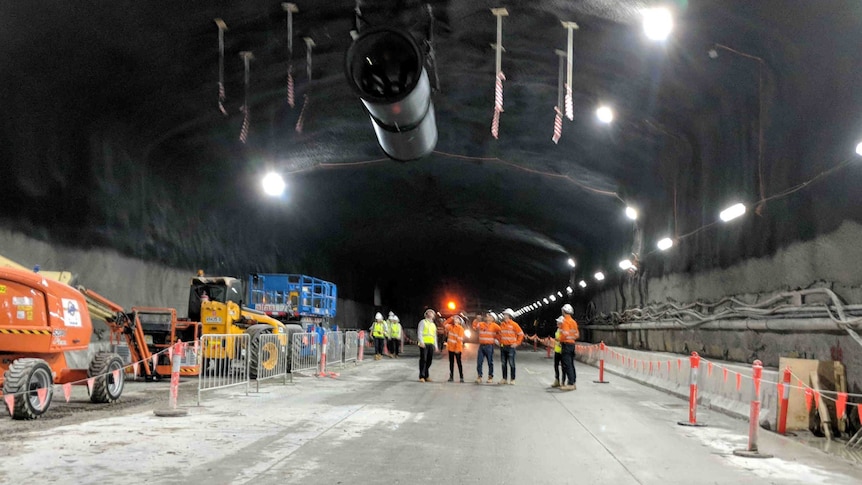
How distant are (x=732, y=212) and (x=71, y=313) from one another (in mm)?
11065

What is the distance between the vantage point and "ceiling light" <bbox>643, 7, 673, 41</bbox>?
1004 centimetres

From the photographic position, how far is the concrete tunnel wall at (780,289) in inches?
348

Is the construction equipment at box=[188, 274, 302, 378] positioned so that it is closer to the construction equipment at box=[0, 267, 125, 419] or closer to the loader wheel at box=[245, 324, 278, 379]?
the loader wheel at box=[245, 324, 278, 379]

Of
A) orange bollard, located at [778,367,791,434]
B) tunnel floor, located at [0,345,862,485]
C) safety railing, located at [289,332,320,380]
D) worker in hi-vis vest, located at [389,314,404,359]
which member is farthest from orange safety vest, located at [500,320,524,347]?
worker in hi-vis vest, located at [389,314,404,359]

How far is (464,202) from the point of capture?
86.8ft

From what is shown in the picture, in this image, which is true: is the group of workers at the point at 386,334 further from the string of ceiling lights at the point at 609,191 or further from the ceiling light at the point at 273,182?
the ceiling light at the point at 273,182

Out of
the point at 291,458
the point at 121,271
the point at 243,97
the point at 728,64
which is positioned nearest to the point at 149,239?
the point at 121,271

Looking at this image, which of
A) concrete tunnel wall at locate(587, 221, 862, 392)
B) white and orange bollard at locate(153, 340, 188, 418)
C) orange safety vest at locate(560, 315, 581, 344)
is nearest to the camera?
concrete tunnel wall at locate(587, 221, 862, 392)

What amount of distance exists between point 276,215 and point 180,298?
19.5 ft

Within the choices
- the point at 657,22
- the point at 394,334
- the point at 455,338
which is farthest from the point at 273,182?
the point at 394,334

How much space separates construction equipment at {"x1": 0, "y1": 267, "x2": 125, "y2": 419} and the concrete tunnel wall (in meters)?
10.7

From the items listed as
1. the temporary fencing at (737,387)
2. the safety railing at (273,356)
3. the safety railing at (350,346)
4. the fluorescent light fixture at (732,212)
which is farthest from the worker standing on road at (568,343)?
the safety railing at (350,346)

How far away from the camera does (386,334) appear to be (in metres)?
30.2

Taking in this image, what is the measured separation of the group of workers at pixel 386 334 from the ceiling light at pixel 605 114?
1562 centimetres
